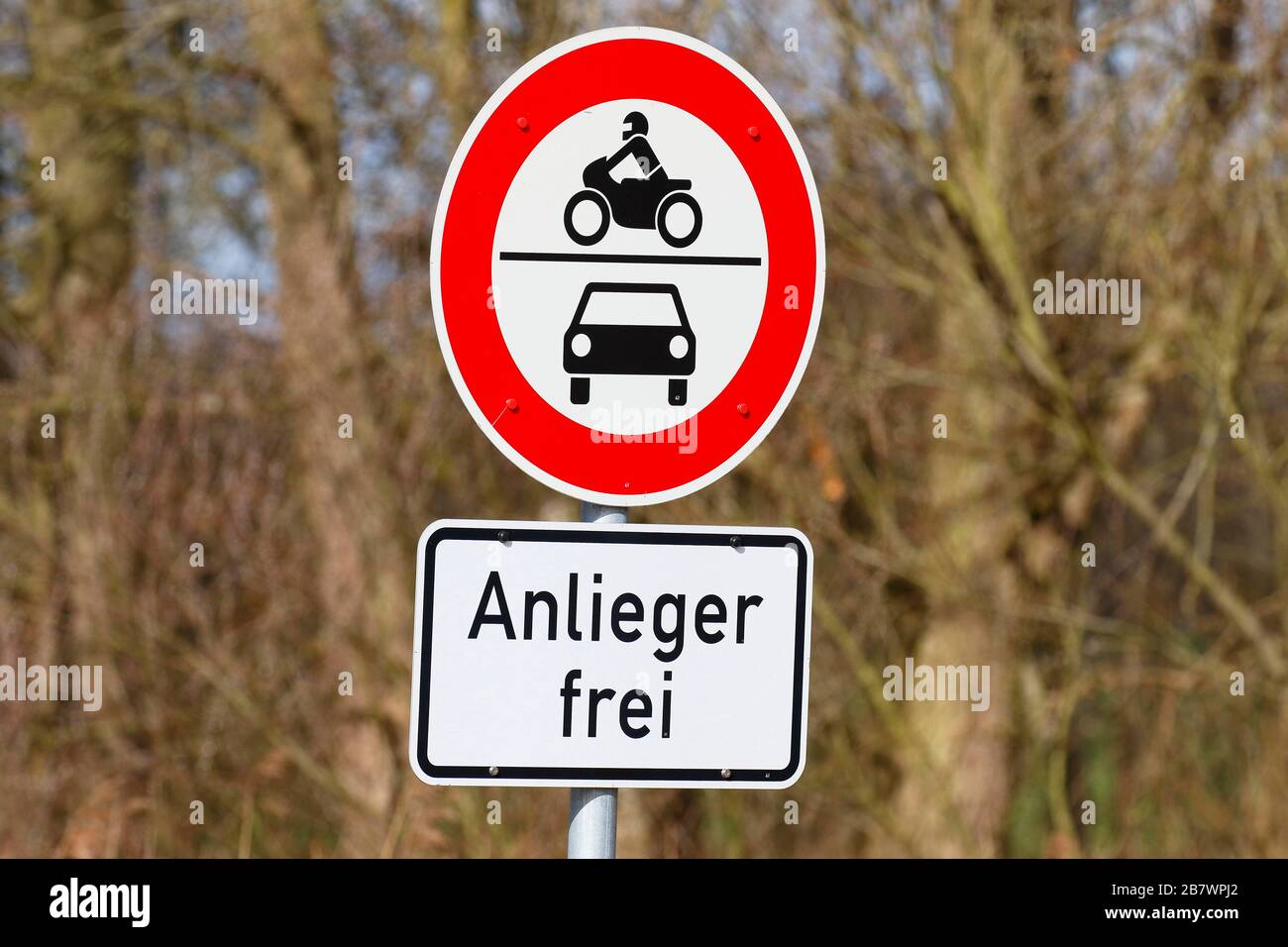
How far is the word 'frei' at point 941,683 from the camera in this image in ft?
25.1

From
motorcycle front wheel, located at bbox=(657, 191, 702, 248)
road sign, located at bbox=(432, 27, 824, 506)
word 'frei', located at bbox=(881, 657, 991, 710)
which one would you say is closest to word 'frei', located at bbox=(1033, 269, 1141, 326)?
word 'frei', located at bbox=(881, 657, 991, 710)

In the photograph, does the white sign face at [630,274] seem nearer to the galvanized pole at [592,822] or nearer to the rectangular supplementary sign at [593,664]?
the rectangular supplementary sign at [593,664]

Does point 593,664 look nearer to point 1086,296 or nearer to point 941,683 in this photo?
point 1086,296

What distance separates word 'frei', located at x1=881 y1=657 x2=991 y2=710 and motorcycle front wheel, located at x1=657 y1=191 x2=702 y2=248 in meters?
5.40

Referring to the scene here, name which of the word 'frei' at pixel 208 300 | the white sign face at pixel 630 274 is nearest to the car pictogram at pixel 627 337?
the white sign face at pixel 630 274

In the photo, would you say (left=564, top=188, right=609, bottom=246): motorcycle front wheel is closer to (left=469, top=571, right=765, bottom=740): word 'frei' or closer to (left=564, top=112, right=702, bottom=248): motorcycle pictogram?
(left=564, top=112, right=702, bottom=248): motorcycle pictogram

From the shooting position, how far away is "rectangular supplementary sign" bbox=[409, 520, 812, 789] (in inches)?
94.8

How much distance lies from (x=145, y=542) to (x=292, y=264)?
159cm

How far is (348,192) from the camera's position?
787cm

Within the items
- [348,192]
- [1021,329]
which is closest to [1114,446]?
[1021,329]

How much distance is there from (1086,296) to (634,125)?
16.6 feet

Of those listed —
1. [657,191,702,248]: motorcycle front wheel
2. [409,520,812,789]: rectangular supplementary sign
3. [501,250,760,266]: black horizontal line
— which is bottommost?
[409,520,812,789]: rectangular supplementary sign
